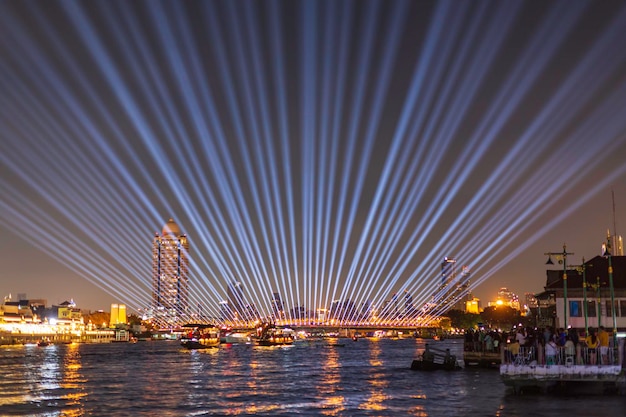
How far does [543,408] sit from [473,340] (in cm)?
3292

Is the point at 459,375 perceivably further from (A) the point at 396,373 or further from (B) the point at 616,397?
(B) the point at 616,397

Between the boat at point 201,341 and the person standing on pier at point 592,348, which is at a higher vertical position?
the person standing on pier at point 592,348

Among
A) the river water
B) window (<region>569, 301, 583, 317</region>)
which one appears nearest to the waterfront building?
window (<region>569, 301, 583, 317</region>)

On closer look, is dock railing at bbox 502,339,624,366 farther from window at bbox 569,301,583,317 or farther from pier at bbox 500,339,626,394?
window at bbox 569,301,583,317

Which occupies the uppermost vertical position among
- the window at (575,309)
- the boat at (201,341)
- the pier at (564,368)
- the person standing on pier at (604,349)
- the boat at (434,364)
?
the window at (575,309)

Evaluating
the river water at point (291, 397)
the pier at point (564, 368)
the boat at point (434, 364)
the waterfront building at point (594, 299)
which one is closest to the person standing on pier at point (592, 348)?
the pier at point (564, 368)

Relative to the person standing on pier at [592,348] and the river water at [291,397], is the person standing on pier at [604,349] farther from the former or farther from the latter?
the river water at [291,397]

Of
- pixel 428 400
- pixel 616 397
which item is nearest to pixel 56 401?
pixel 428 400

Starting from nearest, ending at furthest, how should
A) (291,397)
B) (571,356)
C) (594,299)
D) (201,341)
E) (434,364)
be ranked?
(571,356) → (291,397) → (594,299) → (434,364) → (201,341)

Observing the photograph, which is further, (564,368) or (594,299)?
(594,299)

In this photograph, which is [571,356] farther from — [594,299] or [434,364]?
[434,364]

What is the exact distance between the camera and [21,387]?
5119 cm

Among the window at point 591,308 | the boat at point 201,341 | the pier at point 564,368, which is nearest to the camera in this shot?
the pier at point 564,368

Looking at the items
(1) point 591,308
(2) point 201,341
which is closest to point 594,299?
(1) point 591,308
